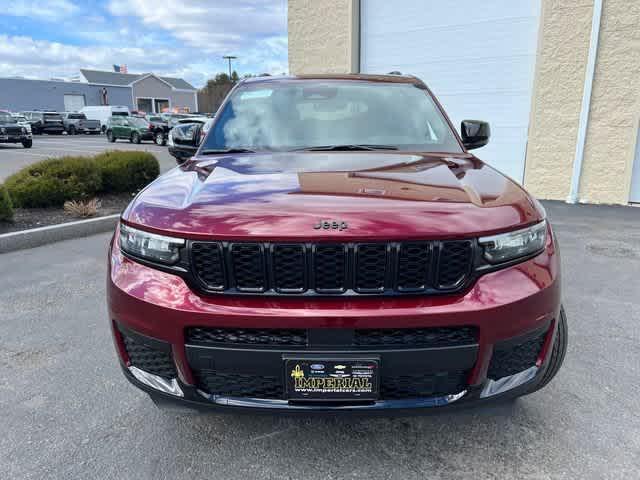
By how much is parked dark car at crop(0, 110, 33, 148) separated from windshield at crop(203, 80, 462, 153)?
22.0 meters

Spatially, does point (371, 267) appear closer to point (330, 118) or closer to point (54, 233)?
point (330, 118)

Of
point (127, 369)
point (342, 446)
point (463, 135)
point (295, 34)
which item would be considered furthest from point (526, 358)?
point (295, 34)

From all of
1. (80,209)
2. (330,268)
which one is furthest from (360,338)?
(80,209)

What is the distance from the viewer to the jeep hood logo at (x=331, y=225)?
1.67 meters

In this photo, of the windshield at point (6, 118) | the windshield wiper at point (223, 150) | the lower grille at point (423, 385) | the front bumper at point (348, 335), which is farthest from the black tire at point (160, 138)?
the lower grille at point (423, 385)

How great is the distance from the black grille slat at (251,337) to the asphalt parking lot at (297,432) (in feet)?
1.29

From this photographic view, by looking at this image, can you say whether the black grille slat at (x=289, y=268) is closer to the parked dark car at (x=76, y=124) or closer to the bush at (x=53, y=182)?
the bush at (x=53, y=182)

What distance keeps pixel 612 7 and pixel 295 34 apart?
22.0 feet

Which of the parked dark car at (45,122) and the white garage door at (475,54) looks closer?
the white garage door at (475,54)

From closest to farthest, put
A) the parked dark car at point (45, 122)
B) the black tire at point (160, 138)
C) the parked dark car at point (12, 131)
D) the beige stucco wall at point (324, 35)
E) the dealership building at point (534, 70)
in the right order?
the dealership building at point (534, 70), the beige stucco wall at point (324, 35), the parked dark car at point (12, 131), the black tire at point (160, 138), the parked dark car at point (45, 122)

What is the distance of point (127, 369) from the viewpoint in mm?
1922

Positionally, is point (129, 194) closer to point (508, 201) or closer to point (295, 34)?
point (295, 34)

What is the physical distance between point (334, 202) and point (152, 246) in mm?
739

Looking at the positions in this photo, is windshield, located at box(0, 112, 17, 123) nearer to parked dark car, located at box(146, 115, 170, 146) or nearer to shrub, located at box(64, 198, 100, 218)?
parked dark car, located at box(146, 115, 170, 146)
